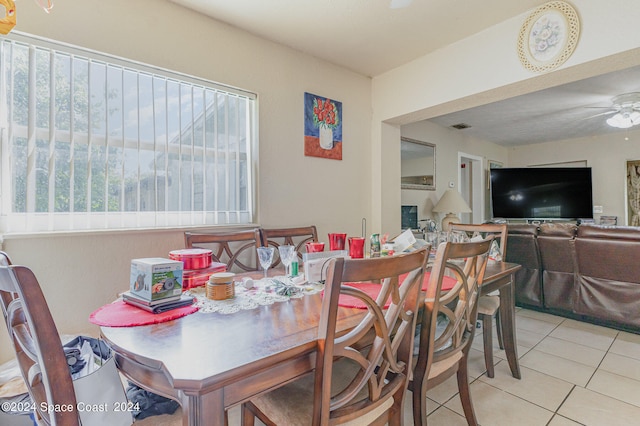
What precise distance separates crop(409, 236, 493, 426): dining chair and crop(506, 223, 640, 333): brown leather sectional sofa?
6.43 ft

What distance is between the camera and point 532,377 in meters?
1.99

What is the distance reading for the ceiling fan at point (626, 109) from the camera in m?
3.77

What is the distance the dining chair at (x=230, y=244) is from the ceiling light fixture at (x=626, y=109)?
4.81 m

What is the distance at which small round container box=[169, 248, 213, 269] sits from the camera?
1.44 metres

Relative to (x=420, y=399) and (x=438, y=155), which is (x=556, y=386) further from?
(x=438, y=155)

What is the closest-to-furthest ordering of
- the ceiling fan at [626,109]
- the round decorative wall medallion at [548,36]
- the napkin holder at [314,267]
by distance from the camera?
the napkin holder at [314,267] < the round decorative wall medallion at [548,36] < the ceiling fan at [626,109]

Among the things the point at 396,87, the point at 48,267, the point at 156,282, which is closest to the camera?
the point at 156,282

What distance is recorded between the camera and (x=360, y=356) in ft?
2.97

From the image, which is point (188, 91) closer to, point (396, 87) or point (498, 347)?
point (396, 87)

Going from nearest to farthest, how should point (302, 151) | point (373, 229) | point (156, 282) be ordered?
point (156, 282)
point (302, 151)
point (373, 229)

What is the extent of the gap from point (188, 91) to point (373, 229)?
7.41 feet

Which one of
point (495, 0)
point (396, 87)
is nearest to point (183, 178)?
point (396, 87)

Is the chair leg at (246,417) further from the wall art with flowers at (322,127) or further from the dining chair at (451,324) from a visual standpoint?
the wall art with flowers at (322,127)

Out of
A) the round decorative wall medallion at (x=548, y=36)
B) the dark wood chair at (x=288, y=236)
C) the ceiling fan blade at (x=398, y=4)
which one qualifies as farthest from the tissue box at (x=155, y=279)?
the round decorative wall medallion at (x=548, y=36)
